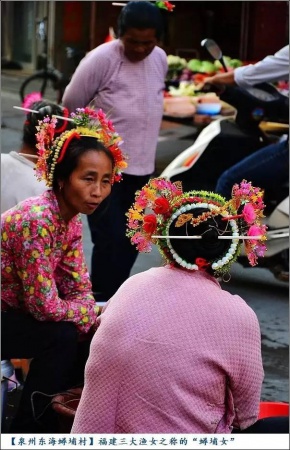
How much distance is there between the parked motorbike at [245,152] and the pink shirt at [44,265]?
7.72 feet

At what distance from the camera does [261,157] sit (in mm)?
5816

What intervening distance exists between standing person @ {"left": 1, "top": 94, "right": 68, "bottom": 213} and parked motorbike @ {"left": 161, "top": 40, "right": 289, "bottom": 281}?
6.42 ft

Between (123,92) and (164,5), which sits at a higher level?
(164,5)

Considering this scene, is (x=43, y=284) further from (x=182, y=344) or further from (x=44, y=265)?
(x=182, y=344)

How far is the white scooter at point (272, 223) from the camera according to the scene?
19.3ft

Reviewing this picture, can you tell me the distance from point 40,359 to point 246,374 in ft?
3.71

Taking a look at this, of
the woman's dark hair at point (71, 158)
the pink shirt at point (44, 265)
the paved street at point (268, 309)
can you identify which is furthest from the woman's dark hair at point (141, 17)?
the pink shirt at point (44, 265)

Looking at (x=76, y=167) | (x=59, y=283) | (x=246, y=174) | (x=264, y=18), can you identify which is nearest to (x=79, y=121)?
(x=76, y=167)

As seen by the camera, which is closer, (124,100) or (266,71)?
(124,100)

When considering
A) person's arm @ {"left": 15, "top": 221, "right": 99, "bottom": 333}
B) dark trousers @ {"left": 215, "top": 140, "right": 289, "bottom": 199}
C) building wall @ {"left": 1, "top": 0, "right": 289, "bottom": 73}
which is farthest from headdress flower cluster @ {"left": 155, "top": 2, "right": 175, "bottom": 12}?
building wall @ {"left": 1, "top": 0, "right": 289, "bottom": 73}

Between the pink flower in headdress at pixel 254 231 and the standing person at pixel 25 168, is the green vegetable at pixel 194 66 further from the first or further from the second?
the pink flower in headdress at pixel 254 231

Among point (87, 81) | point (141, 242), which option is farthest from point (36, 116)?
point (141, 242)

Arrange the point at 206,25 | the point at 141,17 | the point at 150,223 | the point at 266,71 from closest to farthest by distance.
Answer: the point at 150,223 → the point at 141,17 → the point at 266,71 → the point at 206,25

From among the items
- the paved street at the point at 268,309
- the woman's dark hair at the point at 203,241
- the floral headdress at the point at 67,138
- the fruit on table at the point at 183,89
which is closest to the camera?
the woman's dark hair at the point at 203,241
